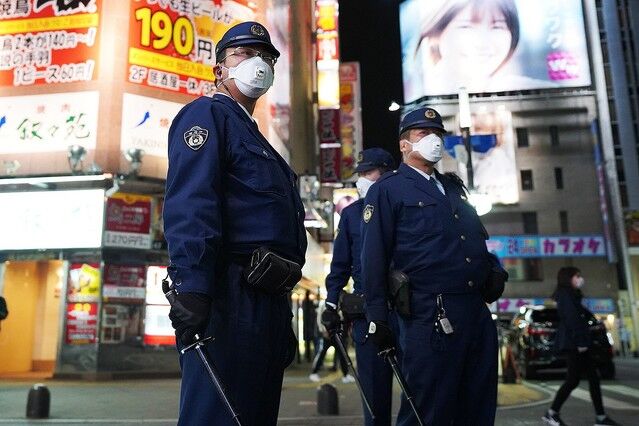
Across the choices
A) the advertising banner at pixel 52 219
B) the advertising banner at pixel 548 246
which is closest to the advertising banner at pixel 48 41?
the advertising banner at pixel 52 219

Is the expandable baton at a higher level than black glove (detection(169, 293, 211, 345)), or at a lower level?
lower

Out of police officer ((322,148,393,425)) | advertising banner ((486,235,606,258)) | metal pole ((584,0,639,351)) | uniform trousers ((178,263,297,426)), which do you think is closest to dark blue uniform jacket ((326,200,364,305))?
police officer ((322,148,393,425))

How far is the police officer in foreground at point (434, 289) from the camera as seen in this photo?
3127 mm

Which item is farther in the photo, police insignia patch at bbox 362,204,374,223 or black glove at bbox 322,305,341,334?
black glove at bbox 322,305,341,334

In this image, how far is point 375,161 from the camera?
5.23m

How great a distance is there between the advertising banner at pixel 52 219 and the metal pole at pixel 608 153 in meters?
34.8

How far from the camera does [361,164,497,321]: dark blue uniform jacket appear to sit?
3279mm

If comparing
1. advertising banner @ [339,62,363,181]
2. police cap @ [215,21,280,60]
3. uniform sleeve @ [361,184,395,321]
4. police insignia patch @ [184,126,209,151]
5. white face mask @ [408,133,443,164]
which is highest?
advertising banner @ [339,62,363,181]

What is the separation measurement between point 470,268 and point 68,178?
38.2 ft

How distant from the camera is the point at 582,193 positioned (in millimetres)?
46594

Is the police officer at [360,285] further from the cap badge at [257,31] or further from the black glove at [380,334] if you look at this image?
the cap badge at [257,31]

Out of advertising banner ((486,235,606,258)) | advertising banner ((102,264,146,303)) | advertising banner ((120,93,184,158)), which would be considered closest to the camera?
advertising banner ((102,264,146,303))

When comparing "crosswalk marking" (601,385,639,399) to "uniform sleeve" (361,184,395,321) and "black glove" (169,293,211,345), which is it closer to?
"uniform sleeve" (361,184,395,321)

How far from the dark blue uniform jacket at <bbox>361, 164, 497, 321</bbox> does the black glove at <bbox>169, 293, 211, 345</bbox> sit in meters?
1.35
